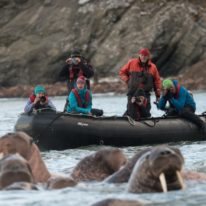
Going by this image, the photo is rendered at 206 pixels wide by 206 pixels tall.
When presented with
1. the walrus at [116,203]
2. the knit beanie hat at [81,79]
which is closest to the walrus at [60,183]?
the walrus at [116,203]

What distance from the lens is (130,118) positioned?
16.5m

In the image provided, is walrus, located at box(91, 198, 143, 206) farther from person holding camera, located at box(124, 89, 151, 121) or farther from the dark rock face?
the dark rock face

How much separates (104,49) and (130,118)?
162ft

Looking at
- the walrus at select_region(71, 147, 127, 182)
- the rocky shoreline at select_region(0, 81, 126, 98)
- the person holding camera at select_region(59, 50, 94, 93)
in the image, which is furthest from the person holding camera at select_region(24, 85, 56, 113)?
the rocky shoreline at select_region(0, 81, 126, 98)

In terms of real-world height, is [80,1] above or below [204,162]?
above

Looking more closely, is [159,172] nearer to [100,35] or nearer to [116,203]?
[116,203]

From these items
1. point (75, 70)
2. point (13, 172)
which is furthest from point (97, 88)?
point (13, 172)

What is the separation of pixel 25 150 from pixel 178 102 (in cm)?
704

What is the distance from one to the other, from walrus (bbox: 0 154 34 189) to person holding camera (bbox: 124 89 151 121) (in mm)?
7699

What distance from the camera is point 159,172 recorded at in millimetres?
8078

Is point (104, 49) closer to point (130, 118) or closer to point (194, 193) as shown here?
point (130, 118)

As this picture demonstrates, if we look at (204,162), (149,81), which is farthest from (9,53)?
(204,162)

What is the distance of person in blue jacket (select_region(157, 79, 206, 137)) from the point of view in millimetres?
16453

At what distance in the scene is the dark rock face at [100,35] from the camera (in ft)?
204
